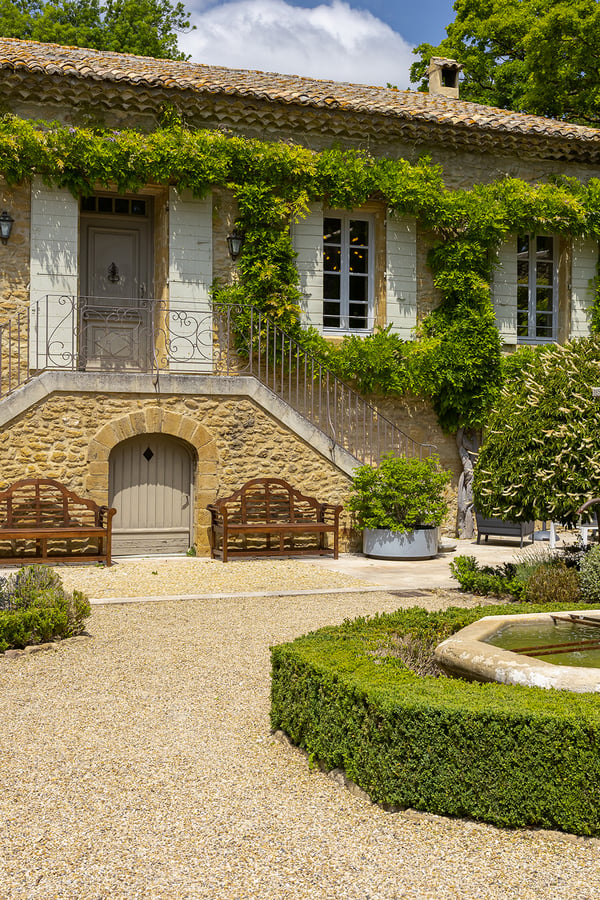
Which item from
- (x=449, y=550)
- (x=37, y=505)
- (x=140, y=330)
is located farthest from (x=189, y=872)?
(x=140, y=330)

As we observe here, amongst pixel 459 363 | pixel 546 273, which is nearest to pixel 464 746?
pixel 459 363

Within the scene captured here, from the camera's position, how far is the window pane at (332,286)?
13961 mm

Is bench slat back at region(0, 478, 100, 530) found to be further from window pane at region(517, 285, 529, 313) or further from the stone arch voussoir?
window pane at region(517, 285, 529, 313)

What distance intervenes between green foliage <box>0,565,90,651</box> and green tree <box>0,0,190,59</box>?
1810 centimetres

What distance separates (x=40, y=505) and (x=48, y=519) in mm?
234

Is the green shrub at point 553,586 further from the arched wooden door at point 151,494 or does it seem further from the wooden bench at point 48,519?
the arched wooden door at point 151,494

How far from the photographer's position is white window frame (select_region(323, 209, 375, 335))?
13.9 meters

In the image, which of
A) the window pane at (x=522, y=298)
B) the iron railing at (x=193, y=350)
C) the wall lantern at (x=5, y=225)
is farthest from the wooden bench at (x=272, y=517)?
the window pane at (x=522, y=298)

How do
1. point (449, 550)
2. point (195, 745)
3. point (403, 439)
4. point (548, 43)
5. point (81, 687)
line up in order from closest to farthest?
point (195, 745) → point (81, 687) → point (449, 550) → point (403, 439) → point (548, 43)

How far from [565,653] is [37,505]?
7.35 meters

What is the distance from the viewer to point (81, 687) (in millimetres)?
5582

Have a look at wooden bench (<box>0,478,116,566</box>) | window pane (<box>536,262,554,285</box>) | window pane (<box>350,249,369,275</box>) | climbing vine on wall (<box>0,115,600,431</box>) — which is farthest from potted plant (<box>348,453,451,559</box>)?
→ window pane (<box>536,262,554,285</box>)

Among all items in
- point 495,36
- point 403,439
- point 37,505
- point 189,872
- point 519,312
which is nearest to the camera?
point 189,872

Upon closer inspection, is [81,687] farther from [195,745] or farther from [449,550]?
[449,550]
